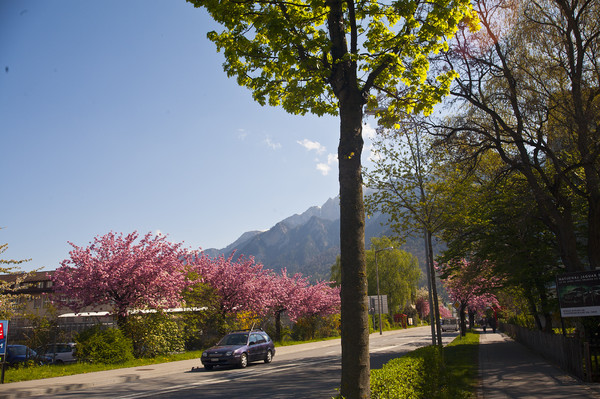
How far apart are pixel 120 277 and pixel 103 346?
329cm

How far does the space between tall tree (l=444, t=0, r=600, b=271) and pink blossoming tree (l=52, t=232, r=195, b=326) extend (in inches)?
623

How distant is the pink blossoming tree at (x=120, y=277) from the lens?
2066 centimetres

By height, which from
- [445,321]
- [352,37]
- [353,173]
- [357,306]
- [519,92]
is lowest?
[445,321]

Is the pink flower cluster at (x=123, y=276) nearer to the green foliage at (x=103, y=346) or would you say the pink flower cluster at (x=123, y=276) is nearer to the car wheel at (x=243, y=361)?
the green foliage at (x=103, y=346)

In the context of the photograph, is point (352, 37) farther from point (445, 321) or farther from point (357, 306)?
point (445, 321)

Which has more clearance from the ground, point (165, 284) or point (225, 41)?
point (225, 41)

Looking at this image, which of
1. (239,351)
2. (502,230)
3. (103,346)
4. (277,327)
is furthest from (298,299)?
(502,230)

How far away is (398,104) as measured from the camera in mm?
7527

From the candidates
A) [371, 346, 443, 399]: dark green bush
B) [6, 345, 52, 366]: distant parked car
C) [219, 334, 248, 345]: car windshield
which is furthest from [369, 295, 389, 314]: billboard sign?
[371, 346, 443, 399]: dark green bush

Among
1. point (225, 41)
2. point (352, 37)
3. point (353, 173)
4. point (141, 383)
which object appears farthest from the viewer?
point (141, 383)

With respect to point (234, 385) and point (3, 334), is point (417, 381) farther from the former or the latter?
point (3, 334)

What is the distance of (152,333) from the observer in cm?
2278

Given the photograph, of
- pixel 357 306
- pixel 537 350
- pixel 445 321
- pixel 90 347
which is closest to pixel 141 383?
pixel 90 347

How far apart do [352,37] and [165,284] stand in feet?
62.4
